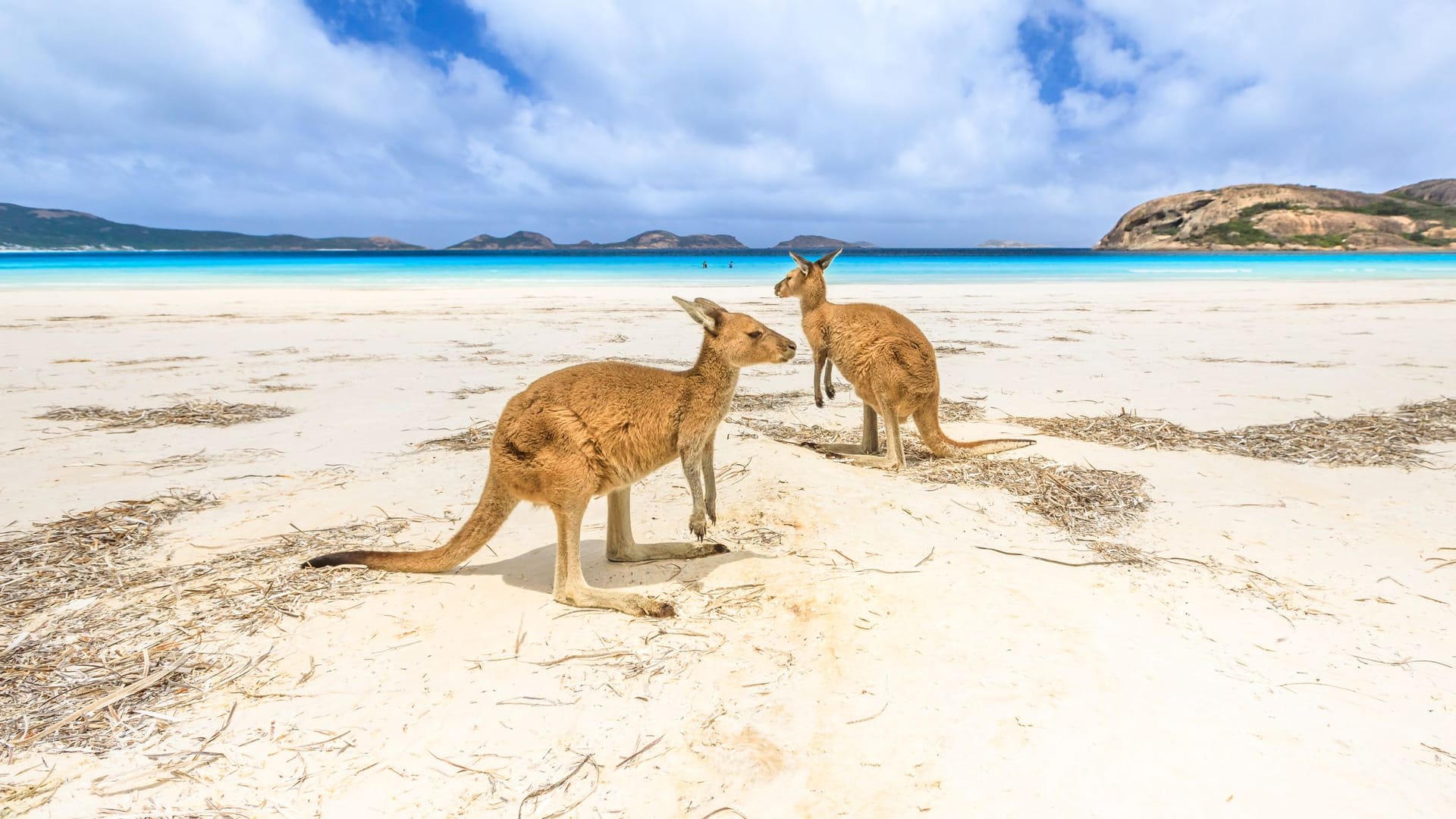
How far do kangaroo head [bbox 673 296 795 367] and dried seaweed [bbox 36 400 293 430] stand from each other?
17.1 feet

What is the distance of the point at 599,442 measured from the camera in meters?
3.18

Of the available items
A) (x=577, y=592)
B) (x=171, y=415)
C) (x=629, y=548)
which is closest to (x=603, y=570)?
(x=629, y=548)

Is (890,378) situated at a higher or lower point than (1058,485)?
higher

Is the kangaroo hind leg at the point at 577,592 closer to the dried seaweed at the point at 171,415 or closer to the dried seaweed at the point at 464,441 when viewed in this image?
the dried seaweed at the point at 464,441

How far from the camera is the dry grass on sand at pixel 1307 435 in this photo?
540 centimetres

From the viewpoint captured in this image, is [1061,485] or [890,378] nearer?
[1061,485]

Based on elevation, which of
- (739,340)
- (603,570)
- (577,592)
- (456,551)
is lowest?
(603,570)

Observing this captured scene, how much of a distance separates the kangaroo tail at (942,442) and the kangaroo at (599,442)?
2346mm

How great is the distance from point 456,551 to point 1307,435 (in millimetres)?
6535

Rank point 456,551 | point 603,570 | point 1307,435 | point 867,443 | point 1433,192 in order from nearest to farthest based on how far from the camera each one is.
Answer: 1. point 456,551
2. point 603,570
3. point 1307,435
4. point 867,443
5. point 1433,192

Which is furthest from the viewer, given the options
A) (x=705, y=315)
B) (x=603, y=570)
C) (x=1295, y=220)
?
(x=1295, y=220)

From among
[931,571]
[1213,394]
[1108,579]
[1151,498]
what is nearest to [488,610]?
[931,571]

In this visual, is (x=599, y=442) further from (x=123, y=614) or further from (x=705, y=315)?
(x=123, y=614)

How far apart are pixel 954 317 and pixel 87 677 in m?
16.3
